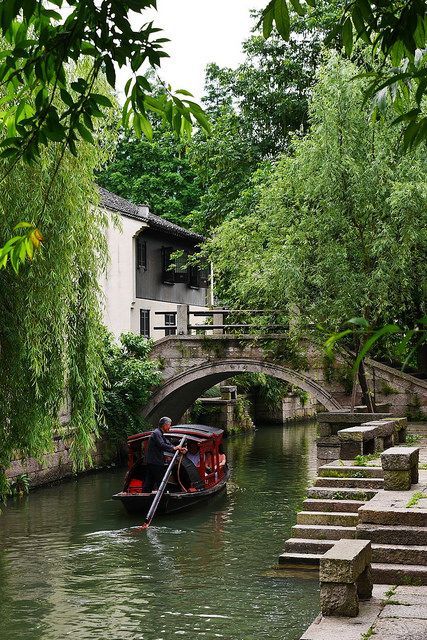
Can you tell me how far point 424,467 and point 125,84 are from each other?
387 inches

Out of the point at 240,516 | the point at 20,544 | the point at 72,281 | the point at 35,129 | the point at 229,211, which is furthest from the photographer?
the point at 229,211

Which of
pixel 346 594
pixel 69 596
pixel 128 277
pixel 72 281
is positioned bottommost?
pixel 69 596

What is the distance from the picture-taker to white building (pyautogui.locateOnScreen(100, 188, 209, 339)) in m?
32.4

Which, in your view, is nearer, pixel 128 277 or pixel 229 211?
pixel 229 211

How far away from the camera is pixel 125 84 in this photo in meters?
4.04

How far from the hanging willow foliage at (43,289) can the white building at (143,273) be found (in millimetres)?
18442

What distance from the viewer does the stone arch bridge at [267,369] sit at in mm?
23859

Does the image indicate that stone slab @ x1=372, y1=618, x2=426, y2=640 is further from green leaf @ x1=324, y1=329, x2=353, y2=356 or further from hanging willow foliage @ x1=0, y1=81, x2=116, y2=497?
hanging willow foliage @ x1=0, y1=81, x2=116, y2=497

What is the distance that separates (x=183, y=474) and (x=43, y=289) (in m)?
10.3

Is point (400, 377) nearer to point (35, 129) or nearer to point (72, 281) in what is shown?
point (72, 281)

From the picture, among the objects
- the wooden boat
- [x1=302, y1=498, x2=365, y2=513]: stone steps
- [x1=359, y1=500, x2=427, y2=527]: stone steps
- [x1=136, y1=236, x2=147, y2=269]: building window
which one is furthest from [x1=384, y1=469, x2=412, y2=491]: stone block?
[x1=136, y1=236, x2=147, y2=269]: building window

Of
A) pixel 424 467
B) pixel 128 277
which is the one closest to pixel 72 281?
pixel 424 467

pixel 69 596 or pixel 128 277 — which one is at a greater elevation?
pixel 128 277

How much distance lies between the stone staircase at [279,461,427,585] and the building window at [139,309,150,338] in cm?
2195
